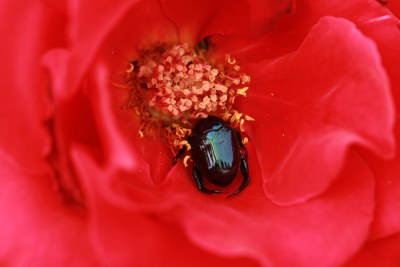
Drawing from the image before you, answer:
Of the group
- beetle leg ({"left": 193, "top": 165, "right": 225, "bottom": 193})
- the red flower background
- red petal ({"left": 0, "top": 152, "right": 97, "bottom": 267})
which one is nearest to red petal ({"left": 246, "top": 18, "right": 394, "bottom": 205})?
the red flower background

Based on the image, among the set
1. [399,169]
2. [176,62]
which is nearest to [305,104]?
[399,169]

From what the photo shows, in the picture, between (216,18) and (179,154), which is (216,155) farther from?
(216,18)

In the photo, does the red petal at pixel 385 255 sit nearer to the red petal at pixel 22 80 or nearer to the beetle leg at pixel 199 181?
the beetle leg at pixel 199 181

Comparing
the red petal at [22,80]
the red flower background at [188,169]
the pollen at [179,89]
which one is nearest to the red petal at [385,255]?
the red flower background at [188,169]

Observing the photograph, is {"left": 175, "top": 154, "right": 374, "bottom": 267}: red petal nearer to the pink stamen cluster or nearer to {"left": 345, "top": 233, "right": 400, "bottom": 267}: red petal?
{"left": 345, "top": 233, "right": 400, "bottom": 267}: red petal

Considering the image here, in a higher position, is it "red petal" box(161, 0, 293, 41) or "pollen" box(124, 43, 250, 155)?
"red petal" box(161, 0, 293, 41)

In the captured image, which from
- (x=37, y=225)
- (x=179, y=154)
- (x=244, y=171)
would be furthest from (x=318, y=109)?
(x=37, y=225)

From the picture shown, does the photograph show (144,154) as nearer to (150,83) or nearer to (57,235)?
(150,83)
